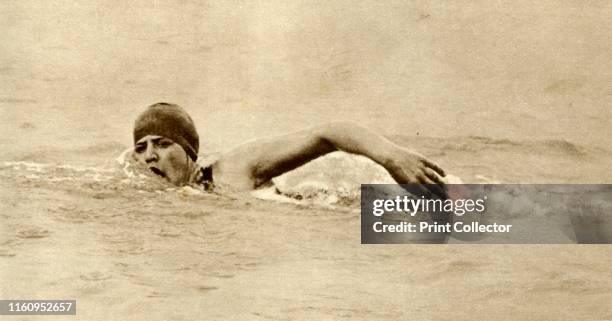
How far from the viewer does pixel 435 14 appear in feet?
25.0

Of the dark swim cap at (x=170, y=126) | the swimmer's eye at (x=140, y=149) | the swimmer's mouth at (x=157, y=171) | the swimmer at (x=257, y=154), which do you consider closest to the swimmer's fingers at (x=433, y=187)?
the swimmer at (x=257, y=154)

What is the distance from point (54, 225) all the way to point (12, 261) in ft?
0.87

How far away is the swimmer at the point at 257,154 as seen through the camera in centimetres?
681

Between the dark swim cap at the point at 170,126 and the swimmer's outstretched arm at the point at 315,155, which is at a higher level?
the dark swim cap at the point at 170,126

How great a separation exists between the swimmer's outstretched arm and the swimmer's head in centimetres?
17

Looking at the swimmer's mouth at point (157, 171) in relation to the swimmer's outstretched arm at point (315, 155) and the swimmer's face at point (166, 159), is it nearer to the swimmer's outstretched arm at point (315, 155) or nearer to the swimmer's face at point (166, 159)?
the swimmer's face at point (166, 159)

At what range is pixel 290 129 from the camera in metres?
7.09

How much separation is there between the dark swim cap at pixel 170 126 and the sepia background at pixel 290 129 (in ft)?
0.25

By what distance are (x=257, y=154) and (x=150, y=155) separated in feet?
1.68

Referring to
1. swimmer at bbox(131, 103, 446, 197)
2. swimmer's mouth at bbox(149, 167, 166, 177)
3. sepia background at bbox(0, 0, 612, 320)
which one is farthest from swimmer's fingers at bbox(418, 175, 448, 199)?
swimmer's mouth at bbox(149, 167, 166, 177)
